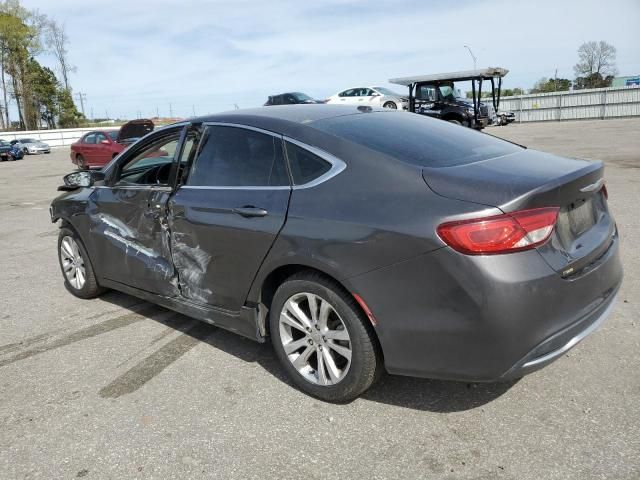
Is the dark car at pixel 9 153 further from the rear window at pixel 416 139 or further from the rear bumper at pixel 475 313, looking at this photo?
the rear bumper at pixel 475 313

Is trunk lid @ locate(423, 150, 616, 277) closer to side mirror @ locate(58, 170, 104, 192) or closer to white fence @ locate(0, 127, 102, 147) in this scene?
side mirror @ locate(58, 170, 104, 192)

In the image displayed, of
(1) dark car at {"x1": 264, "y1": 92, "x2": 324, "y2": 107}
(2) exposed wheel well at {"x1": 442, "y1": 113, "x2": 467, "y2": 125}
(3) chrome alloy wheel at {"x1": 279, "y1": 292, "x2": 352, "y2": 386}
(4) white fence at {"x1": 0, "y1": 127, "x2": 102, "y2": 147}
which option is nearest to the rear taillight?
(3) chrome alloy wheel at {"x1": 279, "y1": 292, "x2": 352, "y2": 386}

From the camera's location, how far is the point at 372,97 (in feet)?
96.0

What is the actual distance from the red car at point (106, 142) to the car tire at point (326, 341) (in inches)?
704

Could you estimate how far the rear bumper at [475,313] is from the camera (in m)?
2.40

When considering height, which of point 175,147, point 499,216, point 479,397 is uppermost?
point 175,147

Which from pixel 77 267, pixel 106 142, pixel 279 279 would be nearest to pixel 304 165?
pixel 279 279

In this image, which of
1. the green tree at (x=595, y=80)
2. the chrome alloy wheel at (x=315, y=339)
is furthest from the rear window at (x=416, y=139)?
the green tree at (x=595, y=80)

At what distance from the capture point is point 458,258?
2.42 metres

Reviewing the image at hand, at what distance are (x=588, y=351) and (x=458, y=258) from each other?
1617 mm

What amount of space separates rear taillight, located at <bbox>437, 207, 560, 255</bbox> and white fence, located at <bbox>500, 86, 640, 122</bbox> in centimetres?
4057

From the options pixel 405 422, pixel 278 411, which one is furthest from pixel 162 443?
pixel 405 422

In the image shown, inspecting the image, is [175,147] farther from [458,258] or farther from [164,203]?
[458,258]

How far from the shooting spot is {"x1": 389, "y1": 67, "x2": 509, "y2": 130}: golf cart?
2183 cm
